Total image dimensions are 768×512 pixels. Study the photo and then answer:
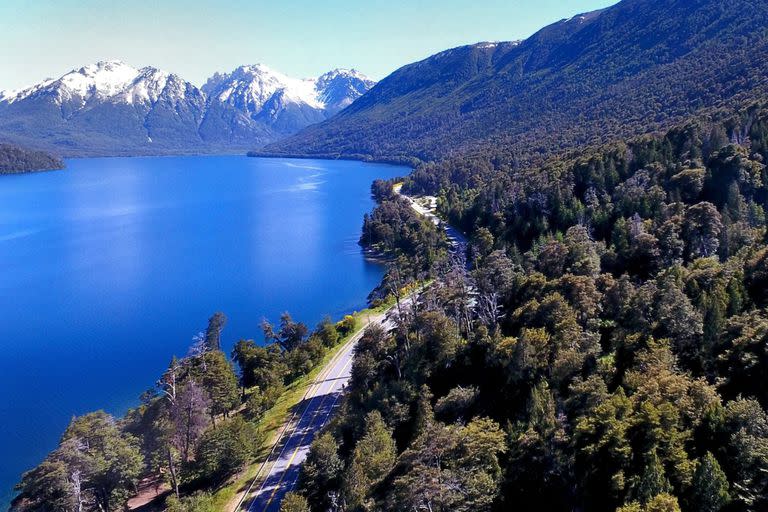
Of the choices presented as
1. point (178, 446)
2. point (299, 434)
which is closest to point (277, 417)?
point (299, 434)

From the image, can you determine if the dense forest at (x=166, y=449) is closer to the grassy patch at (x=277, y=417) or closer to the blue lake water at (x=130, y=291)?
the grassy patch at (x=277, y=417)

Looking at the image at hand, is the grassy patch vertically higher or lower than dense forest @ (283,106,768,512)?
lower

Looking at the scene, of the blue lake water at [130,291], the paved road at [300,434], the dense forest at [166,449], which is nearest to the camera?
the dense forest at [166,449]

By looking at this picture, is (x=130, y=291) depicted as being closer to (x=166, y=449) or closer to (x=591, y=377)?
(x=166, y=449)

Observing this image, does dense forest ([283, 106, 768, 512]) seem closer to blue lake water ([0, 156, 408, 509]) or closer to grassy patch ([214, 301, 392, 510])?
grassy patch ([214, 301, 392, 510])

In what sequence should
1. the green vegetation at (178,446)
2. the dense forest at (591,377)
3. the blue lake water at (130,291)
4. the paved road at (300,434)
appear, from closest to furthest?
the dense forest at (591,377) < the green vegetation at (178,446) < the paved road at (300,434) < the blue lake water at (130,291)

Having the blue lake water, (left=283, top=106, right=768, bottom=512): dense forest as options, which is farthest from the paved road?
the blue lake water

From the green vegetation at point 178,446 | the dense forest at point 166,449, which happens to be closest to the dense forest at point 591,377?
the green vegetation at point 178,446
